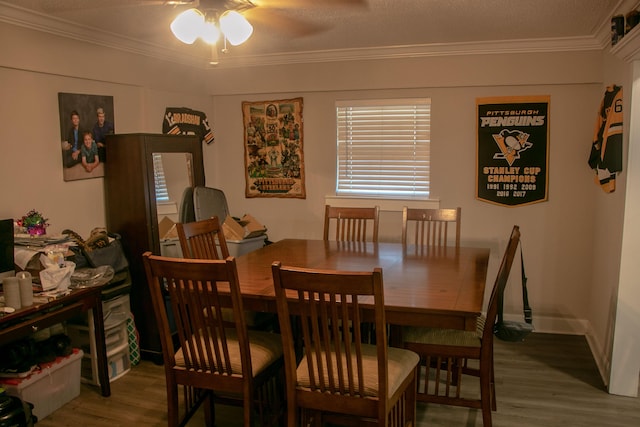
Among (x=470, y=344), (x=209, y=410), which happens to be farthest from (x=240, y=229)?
(x=470, y=344)

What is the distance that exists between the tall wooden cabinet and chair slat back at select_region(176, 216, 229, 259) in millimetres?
484

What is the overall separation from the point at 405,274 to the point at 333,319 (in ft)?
2.97

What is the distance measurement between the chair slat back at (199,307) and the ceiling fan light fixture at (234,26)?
3.86 ft

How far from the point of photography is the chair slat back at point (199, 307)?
6.77 feet

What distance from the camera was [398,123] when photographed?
4340 millimetres

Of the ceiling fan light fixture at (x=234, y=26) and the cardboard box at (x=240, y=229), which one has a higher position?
the ceiling fan light fixture at (x=234, y=26)

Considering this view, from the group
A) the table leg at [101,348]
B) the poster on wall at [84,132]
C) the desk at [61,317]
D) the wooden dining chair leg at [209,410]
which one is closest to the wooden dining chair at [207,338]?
the wooden dining chair leg at [209,410]

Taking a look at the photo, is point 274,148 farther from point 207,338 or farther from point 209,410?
point 207,338

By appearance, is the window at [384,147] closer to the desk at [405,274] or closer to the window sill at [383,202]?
the window sill at [383,202]

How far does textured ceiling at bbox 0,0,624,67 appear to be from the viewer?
2893 mm

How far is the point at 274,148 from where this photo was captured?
183 inches

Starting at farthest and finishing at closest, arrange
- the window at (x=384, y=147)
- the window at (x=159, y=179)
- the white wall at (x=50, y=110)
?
1. the window at (x=384, y=147)
2. the window at (x=159, y=179)
3. the white wall at (x=50, y=110)

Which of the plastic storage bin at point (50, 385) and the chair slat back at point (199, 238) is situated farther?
the chair slat back at point (199, 238)

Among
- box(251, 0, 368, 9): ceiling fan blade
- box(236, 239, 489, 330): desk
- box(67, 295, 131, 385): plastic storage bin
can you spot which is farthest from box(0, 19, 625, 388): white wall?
box(251, 0, 368, 9): ceiling fan blade
